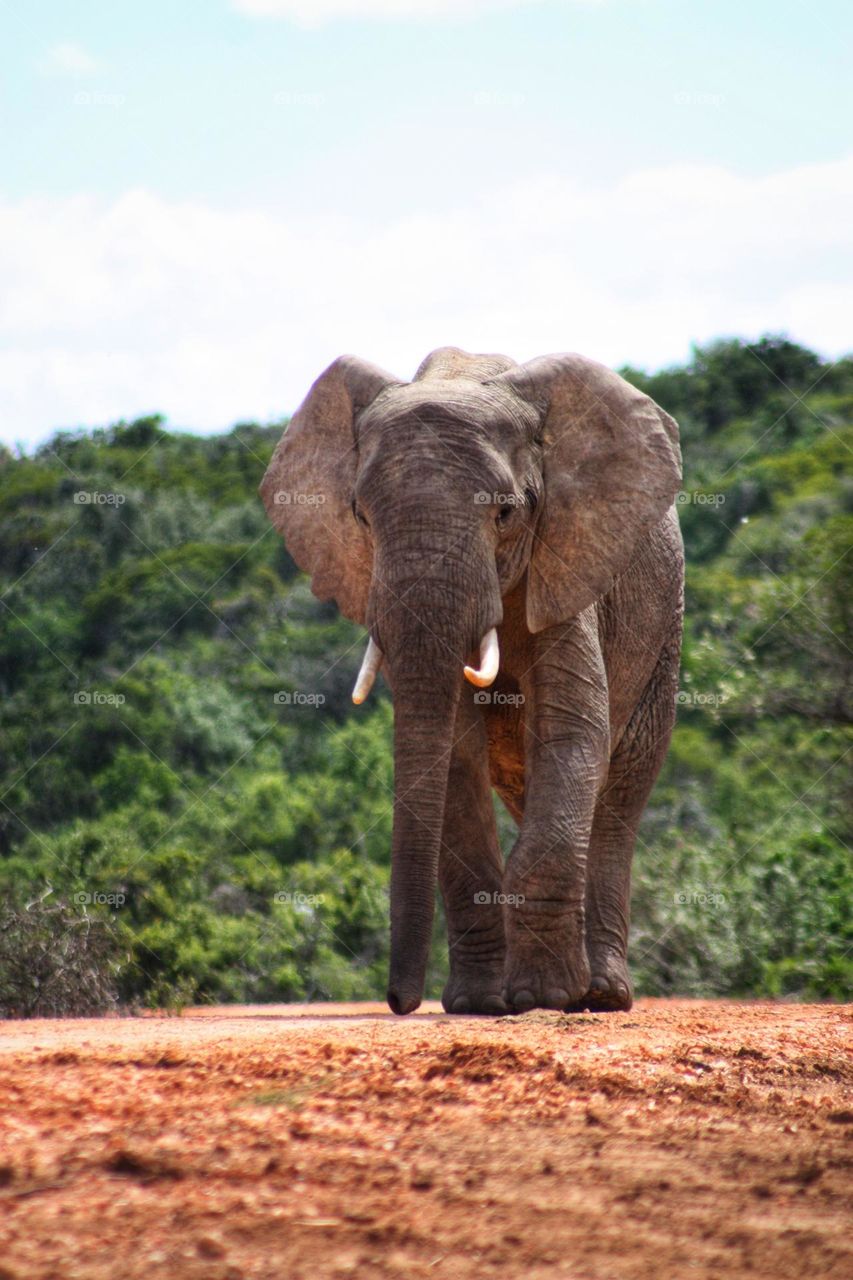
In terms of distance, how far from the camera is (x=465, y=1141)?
142 inches

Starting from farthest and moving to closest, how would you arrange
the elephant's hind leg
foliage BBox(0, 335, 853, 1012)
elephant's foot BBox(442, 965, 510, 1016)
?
foliage BBox(0, 335, 853, 1012) < the elephant's hind leg < elephant's foot BBox(442, 965, 510, 1016)

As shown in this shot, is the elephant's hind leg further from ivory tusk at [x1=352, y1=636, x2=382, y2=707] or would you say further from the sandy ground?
the sandy ground

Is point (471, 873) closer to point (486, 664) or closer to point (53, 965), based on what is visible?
point (486, 664)

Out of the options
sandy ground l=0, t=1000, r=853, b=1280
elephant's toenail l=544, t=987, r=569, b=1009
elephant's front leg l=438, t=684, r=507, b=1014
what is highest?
elephant's front leg l=438, t=684, r=507, b=1014

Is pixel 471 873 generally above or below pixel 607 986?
above

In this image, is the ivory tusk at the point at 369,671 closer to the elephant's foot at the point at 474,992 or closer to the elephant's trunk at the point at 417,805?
the elephant's trunk at the point at 417,805

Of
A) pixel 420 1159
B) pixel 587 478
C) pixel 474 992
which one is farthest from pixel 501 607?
pixel 420 1159

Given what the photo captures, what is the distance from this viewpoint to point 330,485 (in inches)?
304

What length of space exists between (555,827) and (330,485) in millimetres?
1935

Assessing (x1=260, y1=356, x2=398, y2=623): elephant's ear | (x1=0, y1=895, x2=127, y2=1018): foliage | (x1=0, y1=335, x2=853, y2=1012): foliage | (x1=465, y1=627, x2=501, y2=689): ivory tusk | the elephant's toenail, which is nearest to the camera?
(x1=465, y1=627, x2=501, y2=689): ivory tusk

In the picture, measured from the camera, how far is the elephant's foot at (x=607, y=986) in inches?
308

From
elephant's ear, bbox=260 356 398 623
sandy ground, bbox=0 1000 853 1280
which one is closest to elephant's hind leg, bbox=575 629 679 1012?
elephant's ear, bbox=260 356 398 623

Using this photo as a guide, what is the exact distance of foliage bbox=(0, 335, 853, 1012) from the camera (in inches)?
472

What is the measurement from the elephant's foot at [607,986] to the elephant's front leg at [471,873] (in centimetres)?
57
